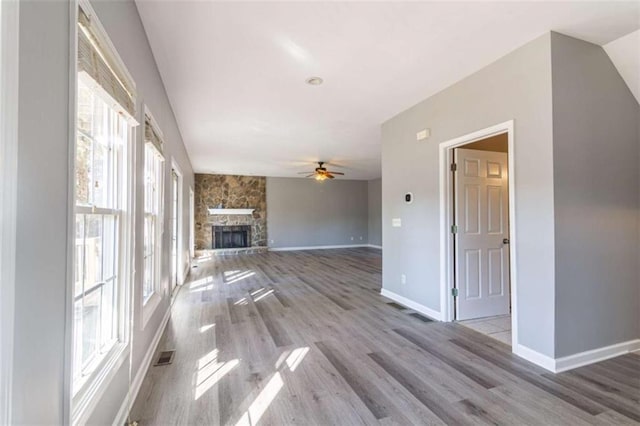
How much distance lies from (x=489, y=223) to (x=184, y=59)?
151 inches

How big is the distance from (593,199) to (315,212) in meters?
9.09

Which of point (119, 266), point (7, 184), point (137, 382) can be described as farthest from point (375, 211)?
point (7, 184)

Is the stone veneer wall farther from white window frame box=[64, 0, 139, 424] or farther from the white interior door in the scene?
white window frame box=[64, 0, 139, 424]

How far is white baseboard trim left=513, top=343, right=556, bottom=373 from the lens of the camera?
2334 mm

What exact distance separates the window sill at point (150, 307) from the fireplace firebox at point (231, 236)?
7053 millimetres

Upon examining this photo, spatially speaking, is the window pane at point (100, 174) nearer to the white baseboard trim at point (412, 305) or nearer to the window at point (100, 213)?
the window at point (100, 213)

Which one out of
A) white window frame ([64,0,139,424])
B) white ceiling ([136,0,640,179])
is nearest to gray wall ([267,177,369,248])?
white ceiling ([136,0,640,179])

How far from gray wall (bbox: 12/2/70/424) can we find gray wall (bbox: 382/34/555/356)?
122 inches

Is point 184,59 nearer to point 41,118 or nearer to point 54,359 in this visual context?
point 41,118

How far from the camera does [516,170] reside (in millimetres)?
2615

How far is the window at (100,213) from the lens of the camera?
1.32 metres

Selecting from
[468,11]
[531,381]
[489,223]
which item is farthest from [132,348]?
[489,223]

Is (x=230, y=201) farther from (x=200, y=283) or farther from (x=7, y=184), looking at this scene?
(x=7, y=184)

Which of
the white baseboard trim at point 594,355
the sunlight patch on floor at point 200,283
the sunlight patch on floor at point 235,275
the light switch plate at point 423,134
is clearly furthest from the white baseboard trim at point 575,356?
the sunlight patch on floor at point 200,283
